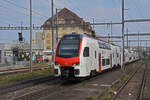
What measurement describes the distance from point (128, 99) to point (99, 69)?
8.75 m

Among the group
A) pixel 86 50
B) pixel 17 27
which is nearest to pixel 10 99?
pixel 86 50

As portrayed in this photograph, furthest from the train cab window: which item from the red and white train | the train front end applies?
the train front end

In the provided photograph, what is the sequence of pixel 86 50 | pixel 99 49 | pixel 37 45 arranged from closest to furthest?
pixel 86 50 < pixel 99 49 < pixel 37 45

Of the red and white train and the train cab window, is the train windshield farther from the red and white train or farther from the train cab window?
the train cab window

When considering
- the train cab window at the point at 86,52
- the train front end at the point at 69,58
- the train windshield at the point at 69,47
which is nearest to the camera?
the train front end at the point at 69,58

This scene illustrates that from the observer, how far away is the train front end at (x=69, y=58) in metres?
14.6

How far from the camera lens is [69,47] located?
15.1m

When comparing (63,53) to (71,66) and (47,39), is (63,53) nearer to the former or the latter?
(71,66)

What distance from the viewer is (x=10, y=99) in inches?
409

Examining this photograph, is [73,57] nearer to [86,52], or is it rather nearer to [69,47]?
[69,47]

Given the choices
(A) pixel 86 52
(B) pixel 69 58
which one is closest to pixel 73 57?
(B) pixel 69 58

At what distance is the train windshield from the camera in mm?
14796

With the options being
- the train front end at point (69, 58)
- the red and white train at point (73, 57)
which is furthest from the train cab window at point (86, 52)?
the train front end at point (69, 58)

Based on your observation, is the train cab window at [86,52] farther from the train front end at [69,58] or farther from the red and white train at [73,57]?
the train front end at [69,58]
